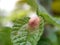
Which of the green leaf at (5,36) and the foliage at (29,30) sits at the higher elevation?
the green leaf at (5,36)

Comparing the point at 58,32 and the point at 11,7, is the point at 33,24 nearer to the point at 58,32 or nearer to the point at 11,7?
the point at 58,32

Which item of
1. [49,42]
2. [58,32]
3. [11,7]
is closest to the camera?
[49,42]

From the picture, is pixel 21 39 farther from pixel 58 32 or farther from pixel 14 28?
pixel 58 32

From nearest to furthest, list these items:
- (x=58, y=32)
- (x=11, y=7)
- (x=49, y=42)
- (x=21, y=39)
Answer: (x=21, y=39), (x=49, y=42), (x=58, y=32), (x=11, y=7)

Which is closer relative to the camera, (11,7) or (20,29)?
(20,29)

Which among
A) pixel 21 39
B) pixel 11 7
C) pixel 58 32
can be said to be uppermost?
pixel 11 7

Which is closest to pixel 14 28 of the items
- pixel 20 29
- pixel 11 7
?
pixel 20 29

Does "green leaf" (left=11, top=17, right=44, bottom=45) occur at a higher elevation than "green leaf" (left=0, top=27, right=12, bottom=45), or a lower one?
lower

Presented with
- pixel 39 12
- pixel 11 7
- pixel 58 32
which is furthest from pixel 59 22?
pixel 11 7

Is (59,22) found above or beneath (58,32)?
beneath
